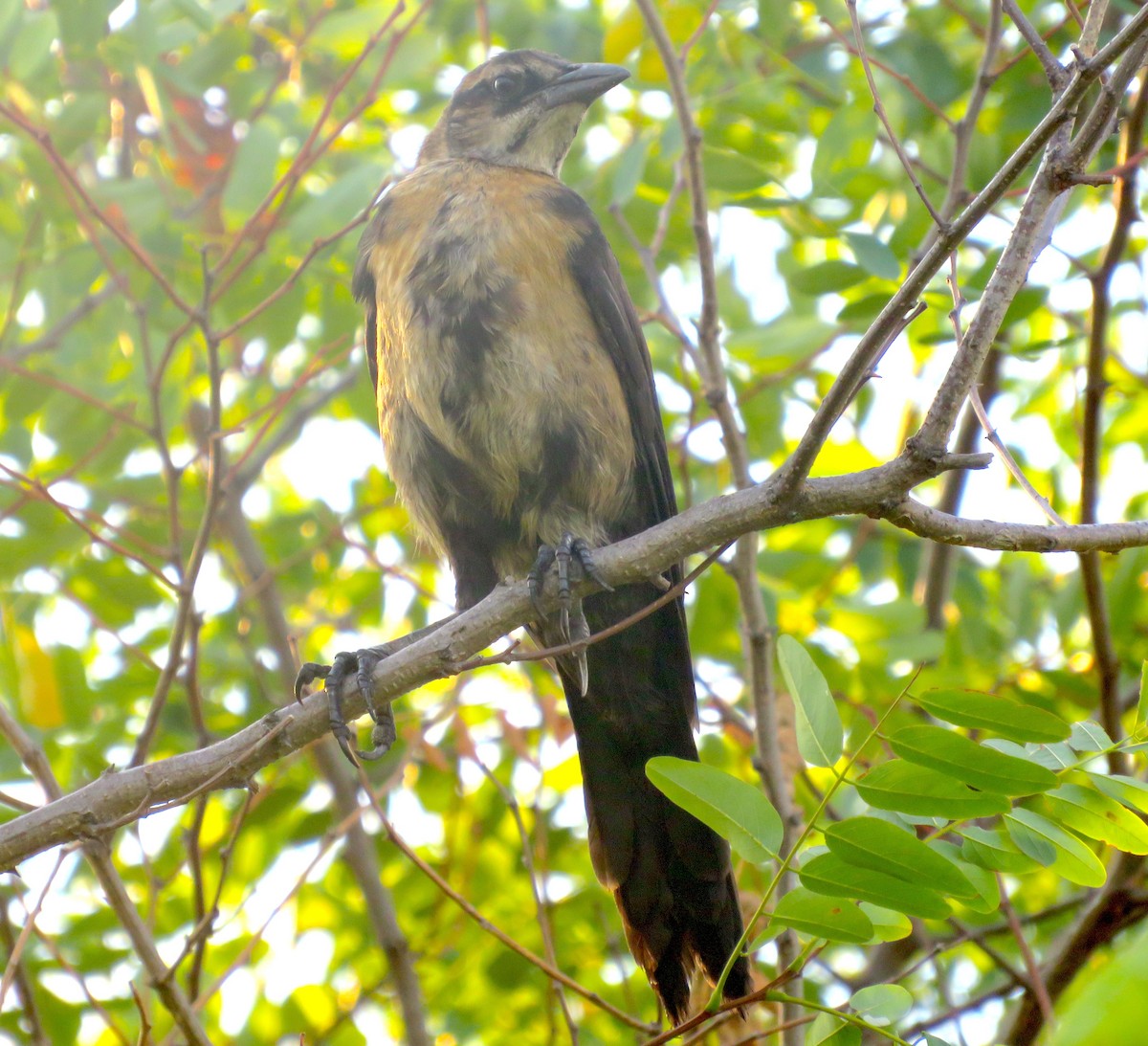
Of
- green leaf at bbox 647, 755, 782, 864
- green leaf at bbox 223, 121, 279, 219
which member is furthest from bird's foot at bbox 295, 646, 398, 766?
green leaf at bbox 223, 121, 279, 219

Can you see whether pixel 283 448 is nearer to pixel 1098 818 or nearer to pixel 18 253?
pixel 18 253

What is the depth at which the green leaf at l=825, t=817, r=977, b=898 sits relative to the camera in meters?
2.30

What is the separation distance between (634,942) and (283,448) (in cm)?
352

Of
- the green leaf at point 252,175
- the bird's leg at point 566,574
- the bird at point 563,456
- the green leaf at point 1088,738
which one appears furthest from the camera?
the green leaf at point 252,175

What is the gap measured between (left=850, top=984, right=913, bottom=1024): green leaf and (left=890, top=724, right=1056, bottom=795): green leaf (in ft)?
1.60

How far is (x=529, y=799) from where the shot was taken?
16.6 feet

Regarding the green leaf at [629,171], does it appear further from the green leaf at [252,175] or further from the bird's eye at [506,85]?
the green leaf at [252,175]

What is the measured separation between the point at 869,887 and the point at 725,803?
0.31m

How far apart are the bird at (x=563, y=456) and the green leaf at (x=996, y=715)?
1498 millimetres

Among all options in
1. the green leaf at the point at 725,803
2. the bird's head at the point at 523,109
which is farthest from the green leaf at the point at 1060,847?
the bird's head at the point at 523,109

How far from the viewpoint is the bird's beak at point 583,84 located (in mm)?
4855

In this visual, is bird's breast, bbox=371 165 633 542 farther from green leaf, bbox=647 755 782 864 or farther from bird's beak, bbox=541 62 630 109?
green leaf, bbox=647 755 782 864

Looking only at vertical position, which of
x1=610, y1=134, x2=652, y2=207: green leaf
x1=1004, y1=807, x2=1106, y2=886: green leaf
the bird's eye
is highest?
the bird's eye

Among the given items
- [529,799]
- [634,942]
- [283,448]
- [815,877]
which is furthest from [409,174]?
[815,877]
